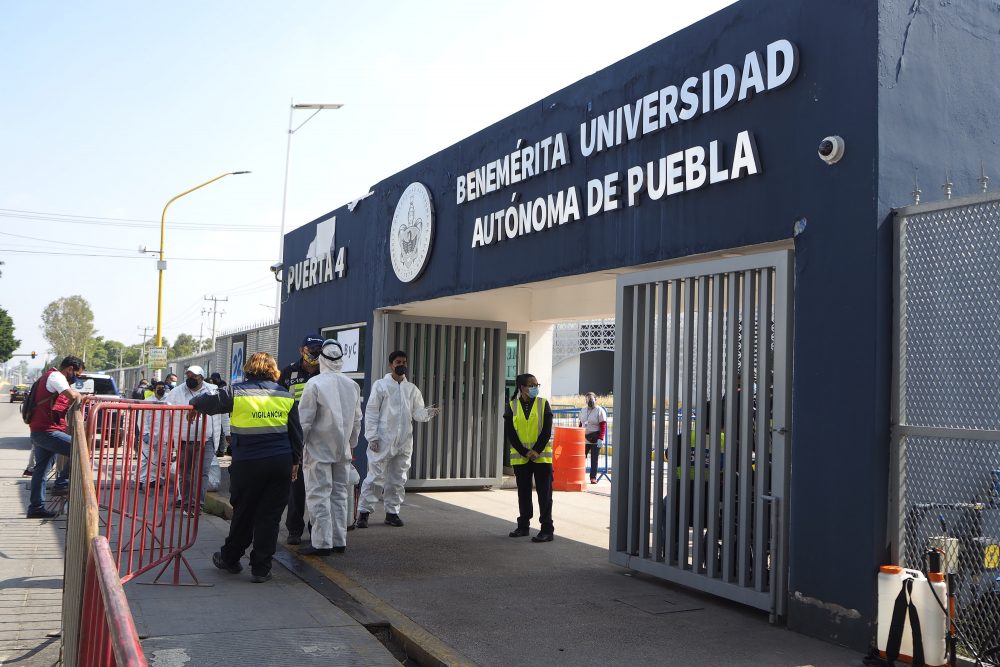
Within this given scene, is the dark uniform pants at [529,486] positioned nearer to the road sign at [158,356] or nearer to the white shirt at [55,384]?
the white shirt at [55,384]

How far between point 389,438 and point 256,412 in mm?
3040

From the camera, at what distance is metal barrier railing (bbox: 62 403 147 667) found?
2.22m

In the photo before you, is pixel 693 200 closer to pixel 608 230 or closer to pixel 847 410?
pixel 608 230

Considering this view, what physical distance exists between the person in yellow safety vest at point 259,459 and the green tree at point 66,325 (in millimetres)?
125611

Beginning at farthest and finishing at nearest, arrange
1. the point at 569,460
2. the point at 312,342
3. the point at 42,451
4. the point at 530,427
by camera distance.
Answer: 1. the point at 569,460
2. the point at 42,451
3. the point at 530,427
4. the point at 312,342

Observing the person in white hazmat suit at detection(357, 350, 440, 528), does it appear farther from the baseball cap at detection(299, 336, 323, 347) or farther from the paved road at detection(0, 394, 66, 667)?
the paved road at detection(0, 394, 66, 667)

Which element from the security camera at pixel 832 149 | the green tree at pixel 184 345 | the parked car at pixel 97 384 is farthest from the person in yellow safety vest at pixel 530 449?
the green tree at pixel 184 345

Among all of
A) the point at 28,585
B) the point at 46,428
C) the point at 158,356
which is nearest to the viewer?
the point at 28,585

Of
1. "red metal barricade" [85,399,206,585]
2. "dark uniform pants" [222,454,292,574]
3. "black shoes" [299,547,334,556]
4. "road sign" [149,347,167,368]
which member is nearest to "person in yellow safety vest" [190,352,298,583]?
"dark uniform pants" [222,454,292,574]

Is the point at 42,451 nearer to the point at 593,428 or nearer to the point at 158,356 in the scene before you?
the point at 593,428

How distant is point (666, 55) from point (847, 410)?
333 centimetres

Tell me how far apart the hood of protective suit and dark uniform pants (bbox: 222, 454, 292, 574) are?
3.51ft

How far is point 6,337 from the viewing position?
83.3m

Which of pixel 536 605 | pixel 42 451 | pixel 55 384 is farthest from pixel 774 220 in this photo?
pixel 42 451
